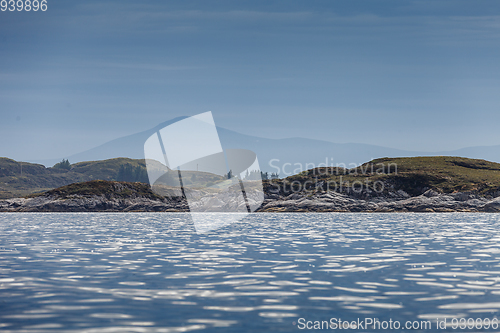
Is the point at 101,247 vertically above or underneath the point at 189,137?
underneath

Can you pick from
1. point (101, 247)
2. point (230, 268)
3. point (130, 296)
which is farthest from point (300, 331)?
point (101, 247)

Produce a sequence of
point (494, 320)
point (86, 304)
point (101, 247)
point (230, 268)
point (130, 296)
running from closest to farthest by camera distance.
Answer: point (494, 320)
point (86, 304)
point (130, 296)
point (230, 268)
point (101, 247)

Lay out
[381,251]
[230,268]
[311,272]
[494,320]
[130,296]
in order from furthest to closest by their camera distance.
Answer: [381,251], [230,268], [311,272], [130,296], [494,320]

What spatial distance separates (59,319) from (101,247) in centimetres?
2342

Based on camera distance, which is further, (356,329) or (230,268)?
(230,268)

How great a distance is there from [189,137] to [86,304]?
147ft

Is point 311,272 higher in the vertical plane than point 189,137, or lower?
lower

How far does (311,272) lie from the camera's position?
74.9 ft

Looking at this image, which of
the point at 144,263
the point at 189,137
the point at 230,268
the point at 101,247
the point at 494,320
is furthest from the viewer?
the point at 189,137

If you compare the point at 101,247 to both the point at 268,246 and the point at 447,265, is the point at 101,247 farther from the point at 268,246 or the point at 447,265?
the point at 447,265

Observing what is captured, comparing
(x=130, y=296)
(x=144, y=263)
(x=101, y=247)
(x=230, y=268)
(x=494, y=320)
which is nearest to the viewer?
(x=494, y=320)

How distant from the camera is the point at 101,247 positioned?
3625 centimetres

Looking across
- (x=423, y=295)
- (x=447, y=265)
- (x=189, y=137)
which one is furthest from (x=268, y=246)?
(x=189, y=137)

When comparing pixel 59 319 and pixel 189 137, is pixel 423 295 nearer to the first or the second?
pixel 59 319
